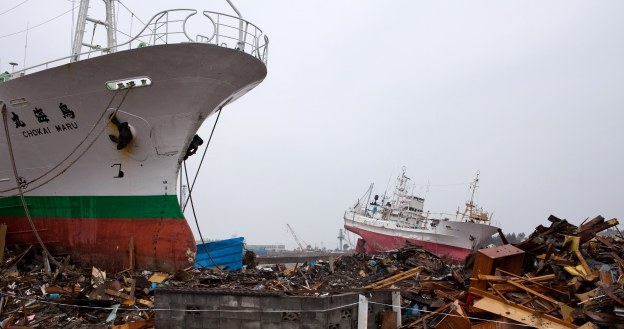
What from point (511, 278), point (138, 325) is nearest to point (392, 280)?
point (511, 278)

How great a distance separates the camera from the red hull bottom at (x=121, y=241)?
11.5 metres

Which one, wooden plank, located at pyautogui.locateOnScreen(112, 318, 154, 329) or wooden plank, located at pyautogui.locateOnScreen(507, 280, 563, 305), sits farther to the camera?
wooden plank, located at pyautogui.locateOnScreen(112, 318, 154, 329)

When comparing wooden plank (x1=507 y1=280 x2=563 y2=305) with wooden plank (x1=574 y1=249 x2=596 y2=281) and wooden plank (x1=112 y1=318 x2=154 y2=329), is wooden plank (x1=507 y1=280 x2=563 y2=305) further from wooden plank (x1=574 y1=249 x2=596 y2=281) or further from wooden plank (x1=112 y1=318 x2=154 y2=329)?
wooden plank (x1=112 y1=318 x2=154 y2=329)

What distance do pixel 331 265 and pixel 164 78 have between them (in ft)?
24.4

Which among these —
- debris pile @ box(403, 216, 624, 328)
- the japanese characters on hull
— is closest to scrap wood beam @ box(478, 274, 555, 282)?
debris pile @ box(403, 216, 624, 328)

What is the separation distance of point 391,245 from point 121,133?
2846 cm

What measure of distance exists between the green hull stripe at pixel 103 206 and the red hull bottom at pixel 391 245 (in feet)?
68.4

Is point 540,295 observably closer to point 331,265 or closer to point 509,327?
point 509,327

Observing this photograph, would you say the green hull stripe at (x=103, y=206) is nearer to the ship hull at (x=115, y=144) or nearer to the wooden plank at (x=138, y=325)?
the ship hull at (x=115, y=144)

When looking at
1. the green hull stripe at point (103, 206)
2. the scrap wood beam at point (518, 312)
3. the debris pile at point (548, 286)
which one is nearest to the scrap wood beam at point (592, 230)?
the debris pile at point (548, 286)

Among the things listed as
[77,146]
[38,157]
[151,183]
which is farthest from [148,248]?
[38,157]

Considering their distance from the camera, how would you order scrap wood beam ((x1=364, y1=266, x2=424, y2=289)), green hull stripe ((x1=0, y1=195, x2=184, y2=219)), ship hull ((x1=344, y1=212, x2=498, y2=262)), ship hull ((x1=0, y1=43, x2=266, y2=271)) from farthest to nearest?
ship hull ((x1=344, y1=212, x2=498, y2=262)), green hull stripe ((x1=0, y1=195, x2=184, y2=219)), ship hull ((x1=0, y1=43, x2=266, y2=271)), scrap wood beam ((x1=364, y1=266, x2=424, y2=289))

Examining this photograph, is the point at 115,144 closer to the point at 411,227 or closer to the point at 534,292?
the point at 534,292

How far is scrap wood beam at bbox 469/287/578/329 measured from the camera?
20.5 ft
